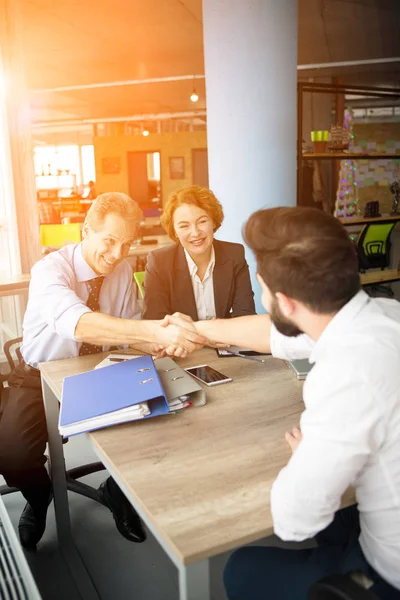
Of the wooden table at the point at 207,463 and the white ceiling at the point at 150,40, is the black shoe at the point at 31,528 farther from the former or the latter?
the white ceiling at the point at 150,40

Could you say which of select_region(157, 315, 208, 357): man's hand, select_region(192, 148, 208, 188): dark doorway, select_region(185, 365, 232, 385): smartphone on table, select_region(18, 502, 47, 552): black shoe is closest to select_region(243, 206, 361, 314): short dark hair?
select_region(185, 365, 232, 385): smartphone on table

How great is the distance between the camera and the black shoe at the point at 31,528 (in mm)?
2312

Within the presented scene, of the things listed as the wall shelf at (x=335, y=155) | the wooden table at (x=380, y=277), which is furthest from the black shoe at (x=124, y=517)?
the wooden table at (x=380, y=277)

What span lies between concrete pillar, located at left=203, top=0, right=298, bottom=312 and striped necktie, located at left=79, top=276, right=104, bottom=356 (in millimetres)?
1819

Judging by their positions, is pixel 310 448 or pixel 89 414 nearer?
pixel 310 448

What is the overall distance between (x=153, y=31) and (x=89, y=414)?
666 cm

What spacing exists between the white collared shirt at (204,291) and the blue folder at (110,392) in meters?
1.02

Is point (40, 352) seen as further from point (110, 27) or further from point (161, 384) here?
point (110, 27)

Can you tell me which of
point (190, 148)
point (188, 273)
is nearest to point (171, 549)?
point (188, 273)

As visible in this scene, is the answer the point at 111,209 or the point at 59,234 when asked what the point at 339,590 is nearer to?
the point at 111,209

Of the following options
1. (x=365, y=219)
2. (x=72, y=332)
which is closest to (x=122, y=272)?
(x=72, y=332)

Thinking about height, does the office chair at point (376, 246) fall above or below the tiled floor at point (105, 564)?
above

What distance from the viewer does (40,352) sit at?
2.33 m

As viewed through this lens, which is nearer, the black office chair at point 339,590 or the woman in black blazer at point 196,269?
the black office chair at point 339,590
